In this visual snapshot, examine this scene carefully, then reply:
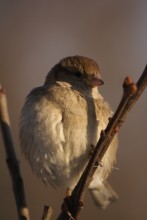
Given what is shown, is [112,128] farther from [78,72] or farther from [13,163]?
[78,72]

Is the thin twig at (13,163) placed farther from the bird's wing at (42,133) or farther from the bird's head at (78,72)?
the bird's head at (78,72)

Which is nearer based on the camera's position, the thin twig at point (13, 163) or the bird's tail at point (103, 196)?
the thin twig at point (13, 163)

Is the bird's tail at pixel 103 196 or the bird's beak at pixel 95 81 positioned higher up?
the bird's beak at pixel 95 81

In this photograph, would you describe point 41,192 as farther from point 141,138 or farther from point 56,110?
point 56,110

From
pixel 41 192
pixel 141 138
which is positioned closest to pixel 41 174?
pixel 41 192

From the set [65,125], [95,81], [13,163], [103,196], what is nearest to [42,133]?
[65,125]

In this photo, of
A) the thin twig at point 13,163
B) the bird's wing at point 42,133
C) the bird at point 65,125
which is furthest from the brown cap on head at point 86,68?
the thin twig at point 13,163

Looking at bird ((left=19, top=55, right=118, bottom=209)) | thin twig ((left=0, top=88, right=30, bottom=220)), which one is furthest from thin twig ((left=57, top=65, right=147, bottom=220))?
bird ((left=19, top=55, right=118, bottom=209))

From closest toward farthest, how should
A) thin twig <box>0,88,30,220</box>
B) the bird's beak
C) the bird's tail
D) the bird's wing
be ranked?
thin twig <box>0,88,30,220</box>, the bird's wing, the bird's beak, the bird's tail

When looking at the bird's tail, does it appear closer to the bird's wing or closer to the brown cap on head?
the bird's wing
